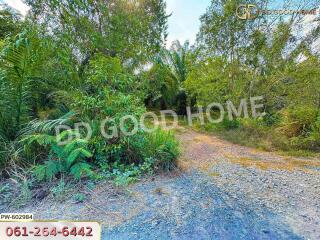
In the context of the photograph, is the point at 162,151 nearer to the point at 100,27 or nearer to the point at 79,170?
the point at 79,170

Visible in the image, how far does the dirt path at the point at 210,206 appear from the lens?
2004mm

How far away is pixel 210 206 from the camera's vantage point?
7.91 feet

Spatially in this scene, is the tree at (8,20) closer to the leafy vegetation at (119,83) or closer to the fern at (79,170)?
the leafy vegetation at (119,83)

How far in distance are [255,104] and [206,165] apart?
4047mm

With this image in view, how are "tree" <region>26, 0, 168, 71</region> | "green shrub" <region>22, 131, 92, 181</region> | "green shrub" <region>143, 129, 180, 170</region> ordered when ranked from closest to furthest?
1. "green shrub" <region>22, 131, 92, 181</region>
2. "green shrub" <region>143, 129, 180, 170</region>
3. "tree" <region>26, 0, 168, 71</region>

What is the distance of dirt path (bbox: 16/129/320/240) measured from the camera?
78.9 inches

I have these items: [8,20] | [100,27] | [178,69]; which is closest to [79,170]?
[100,27]

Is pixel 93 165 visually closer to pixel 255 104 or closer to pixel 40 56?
pixel 40 56

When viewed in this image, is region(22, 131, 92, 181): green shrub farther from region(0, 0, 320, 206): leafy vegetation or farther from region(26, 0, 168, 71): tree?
region(26, 0, 168, 71): tree

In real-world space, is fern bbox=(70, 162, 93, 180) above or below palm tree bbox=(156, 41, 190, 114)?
below

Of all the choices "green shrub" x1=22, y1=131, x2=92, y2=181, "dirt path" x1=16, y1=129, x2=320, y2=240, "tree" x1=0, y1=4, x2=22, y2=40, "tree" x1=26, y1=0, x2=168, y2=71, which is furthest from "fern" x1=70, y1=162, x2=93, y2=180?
"tree" x1=0, y1=4, x2=22, y2=40

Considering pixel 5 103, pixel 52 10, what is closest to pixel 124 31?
pixel 52 10

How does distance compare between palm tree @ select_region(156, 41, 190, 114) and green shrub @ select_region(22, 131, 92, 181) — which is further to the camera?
palm tree @ select_region(156, 41, 190, 114)

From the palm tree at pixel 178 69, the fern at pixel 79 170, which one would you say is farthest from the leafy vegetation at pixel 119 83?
the palm tree at pixel 178 69
